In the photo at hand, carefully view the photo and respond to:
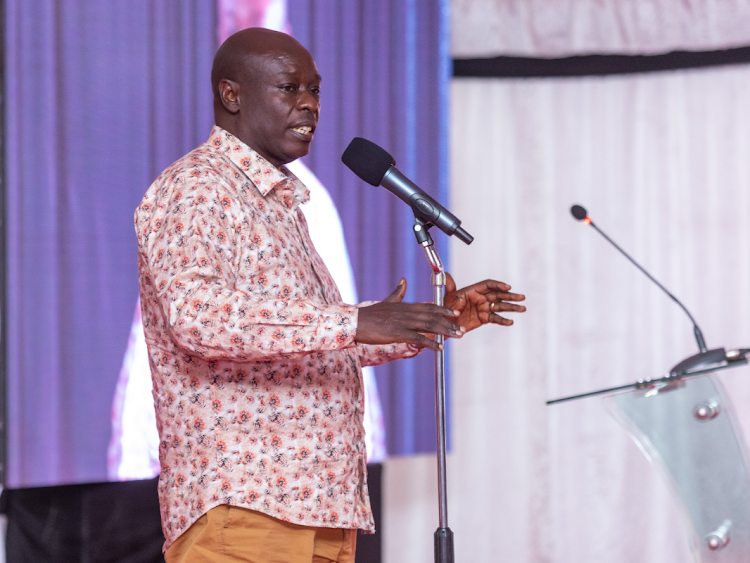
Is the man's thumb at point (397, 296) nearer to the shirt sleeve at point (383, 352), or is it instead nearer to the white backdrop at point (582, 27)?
the shirt sleeve at point (383, 352)

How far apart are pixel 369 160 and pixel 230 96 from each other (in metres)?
0.40

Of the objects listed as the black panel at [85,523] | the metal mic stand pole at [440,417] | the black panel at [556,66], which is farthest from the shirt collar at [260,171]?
the black panel at [556,66]

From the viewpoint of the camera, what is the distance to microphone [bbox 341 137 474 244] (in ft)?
4.98

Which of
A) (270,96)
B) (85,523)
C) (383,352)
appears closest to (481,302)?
(383,352)

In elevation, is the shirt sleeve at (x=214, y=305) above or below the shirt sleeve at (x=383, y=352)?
above

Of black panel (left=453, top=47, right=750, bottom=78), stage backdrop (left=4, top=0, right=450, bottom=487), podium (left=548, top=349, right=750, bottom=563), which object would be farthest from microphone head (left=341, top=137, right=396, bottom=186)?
black panel (left=453, top=47, right=750, bottom=78)

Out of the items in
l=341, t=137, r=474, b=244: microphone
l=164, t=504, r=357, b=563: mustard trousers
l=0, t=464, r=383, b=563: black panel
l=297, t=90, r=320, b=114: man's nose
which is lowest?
l=0, t=464, r=383, b=563: black panel

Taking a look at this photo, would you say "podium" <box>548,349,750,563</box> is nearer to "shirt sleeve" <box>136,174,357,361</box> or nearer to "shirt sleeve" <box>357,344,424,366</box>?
"shirt sleeve" <box>357,344,424,366</box>

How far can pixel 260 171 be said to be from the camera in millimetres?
1724

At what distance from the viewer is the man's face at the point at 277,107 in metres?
1.78

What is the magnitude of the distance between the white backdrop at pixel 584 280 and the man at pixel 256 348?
2.04m

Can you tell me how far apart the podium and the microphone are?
0.68 m

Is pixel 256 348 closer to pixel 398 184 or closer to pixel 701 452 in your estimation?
pixel 398 184

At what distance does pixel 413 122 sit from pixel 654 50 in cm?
121
